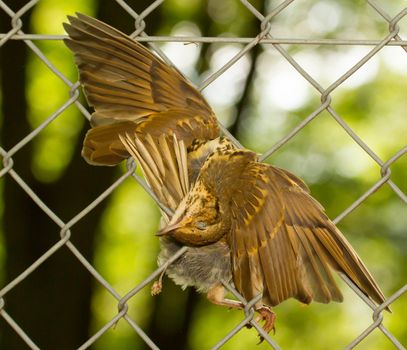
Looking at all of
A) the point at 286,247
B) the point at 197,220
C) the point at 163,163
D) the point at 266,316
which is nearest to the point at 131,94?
the point at 163,163

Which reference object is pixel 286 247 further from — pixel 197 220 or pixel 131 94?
pixel 131 94

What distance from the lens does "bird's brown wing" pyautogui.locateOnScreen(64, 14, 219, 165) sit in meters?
2.20

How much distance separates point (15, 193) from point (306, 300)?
14.7 feet

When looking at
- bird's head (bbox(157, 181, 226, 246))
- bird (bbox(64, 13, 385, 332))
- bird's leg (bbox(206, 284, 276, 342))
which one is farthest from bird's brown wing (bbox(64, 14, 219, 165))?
bird's leg (bbox(206, 284, 276, 342))

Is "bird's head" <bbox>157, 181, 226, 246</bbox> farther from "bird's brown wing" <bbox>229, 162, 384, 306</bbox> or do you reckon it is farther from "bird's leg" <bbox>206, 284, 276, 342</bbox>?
"bird's leg" <bbox>206, 284, 276, 342</bbox>

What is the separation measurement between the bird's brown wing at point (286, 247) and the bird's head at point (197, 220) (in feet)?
0.15

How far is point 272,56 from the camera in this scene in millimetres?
8414

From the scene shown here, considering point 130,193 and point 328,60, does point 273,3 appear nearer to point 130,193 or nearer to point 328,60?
point 328,60

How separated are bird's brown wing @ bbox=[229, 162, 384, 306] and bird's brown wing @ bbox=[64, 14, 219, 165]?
0.25 metres

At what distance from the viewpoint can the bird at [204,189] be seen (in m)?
2.10

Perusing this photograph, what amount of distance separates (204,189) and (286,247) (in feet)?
0.79

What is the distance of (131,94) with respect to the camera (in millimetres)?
2270

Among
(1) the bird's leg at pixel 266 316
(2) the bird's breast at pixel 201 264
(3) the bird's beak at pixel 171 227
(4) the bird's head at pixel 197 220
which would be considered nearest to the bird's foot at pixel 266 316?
(1) the bird's leg at pixel 266 316

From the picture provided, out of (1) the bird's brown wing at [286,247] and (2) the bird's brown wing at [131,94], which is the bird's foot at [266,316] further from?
(2) the bird's brown wing at [131,94]
